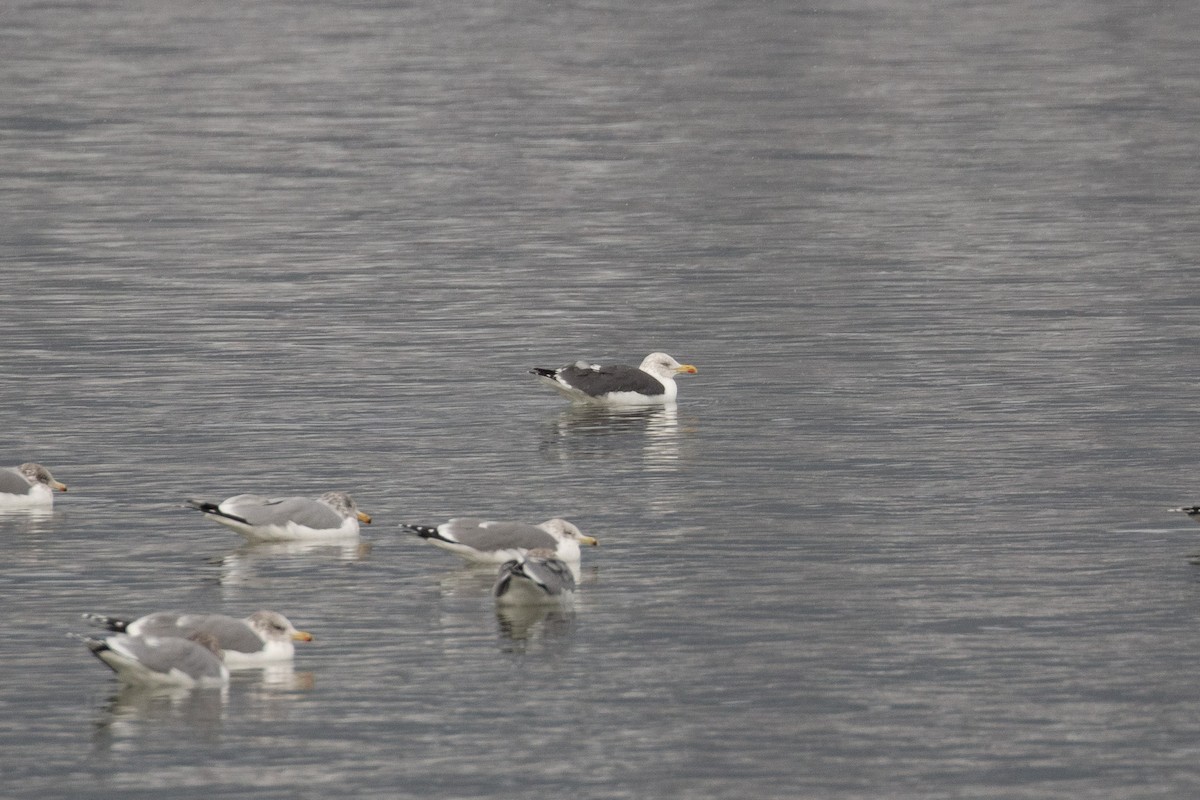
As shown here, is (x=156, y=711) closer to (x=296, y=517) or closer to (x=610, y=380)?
(x=296, y=517)

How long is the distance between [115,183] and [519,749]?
41202 millimetres

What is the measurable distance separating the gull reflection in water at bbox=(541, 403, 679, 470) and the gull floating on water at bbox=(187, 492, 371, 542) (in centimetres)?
471

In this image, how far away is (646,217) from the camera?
4997 cm

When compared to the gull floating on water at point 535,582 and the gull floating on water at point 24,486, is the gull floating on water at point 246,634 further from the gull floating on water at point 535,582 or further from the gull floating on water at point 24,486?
the gull floating on water at point 24,486

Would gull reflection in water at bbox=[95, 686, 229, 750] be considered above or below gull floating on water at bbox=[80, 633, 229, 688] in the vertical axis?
below

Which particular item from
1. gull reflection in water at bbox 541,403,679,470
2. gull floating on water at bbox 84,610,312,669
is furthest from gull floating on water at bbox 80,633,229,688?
→ gull reflection in water at bbox 541,403,679,470

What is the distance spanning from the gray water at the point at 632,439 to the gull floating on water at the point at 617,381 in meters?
0.34

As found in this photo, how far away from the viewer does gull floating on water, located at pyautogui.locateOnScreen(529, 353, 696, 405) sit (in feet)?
100.0

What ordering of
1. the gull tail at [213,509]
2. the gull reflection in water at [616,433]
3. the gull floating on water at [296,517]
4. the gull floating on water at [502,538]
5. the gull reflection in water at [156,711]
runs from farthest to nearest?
the gull reflection in water at [616,433] < the gull floating on water at [296,517] < the gull tail at [213,509] < the gull floating on water at [502,538] < the gull reflection in water at [156,711]

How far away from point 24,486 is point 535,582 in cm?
664

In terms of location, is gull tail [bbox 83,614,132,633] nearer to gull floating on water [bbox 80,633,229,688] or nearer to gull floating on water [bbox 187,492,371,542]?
gull floating on water [bbox 80,633,229,688]

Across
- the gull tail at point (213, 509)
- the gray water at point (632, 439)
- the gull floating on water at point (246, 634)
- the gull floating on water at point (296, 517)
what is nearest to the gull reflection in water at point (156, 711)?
the gray water at point (632, 439)

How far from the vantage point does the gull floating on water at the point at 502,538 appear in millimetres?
21812

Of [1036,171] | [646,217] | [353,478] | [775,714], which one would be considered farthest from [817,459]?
[1036,171]
